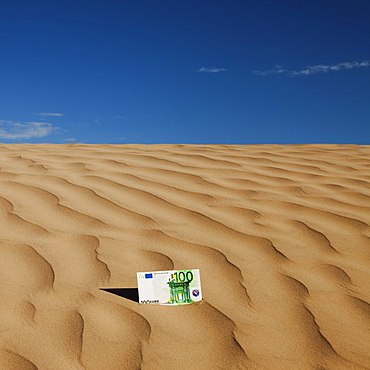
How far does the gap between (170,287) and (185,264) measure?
9.7 inches

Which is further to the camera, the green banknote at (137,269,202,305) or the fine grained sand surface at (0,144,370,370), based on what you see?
the green banknote at (137,269,202,305)

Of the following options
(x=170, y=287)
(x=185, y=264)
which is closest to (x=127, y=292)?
(x=170, y=287)

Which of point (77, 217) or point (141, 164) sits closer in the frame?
point (77, 217)

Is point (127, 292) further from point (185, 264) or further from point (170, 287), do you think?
point (185, 264)

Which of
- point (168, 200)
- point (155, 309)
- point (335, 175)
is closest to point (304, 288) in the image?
point (155, 309)

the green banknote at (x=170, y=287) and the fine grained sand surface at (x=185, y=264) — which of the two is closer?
the fine grained sand surface at (x=185, y=264)

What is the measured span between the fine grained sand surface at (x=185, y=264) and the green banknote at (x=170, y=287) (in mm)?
47

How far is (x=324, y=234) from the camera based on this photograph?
262 cm

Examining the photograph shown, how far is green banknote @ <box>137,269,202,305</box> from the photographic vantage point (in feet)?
6.16

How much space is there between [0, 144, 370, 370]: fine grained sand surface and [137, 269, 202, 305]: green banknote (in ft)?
0.16

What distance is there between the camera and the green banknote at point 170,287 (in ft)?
6.16

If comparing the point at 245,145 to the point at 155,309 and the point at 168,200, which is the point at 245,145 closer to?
the point at 168,200

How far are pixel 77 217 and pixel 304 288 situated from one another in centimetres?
133

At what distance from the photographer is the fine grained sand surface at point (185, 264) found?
1.58m
